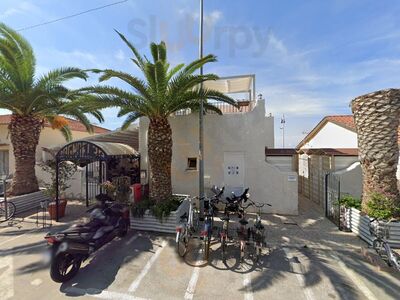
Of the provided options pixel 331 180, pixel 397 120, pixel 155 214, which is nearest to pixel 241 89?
pixel 331 180

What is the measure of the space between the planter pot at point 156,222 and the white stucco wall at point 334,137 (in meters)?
12.2

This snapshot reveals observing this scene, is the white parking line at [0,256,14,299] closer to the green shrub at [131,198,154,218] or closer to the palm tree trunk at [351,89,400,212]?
the green shrub at [131,198,154,218]

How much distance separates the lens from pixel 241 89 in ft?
45.8

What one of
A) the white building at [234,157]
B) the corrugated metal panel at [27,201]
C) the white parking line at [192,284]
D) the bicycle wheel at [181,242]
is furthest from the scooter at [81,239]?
the corrugated metal panel at [27,201]

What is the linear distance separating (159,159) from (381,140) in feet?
22.7

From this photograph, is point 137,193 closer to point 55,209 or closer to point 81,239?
point 55,209

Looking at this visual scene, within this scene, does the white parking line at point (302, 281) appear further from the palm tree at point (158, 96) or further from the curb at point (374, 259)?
the palm tree at point (158, 96)

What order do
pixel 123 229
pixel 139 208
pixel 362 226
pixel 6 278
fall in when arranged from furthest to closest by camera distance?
1. pixel 139 208
2. pixel 123 229
3. pixel 362 226
4. pixel 6 278

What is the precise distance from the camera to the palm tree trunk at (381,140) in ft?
21.4

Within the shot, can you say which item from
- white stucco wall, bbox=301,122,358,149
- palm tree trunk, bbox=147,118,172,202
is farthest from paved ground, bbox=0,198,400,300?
white stucco wall, bbox=301,122,358,149

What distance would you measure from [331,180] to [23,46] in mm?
14156

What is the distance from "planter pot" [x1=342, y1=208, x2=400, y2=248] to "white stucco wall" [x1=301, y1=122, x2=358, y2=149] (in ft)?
26.0

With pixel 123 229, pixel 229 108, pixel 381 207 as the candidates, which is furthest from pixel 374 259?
pixel 229 108

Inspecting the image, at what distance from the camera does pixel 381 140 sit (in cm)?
665
